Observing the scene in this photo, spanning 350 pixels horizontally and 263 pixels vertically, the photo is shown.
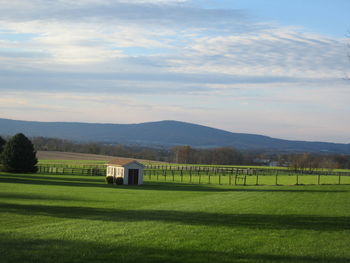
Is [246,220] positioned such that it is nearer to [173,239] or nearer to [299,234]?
[299,234]

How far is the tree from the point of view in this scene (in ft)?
211

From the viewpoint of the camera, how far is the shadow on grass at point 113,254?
1150 cm

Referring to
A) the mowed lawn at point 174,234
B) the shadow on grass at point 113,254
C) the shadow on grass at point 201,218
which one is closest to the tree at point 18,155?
the mowed lawn at point 174,234

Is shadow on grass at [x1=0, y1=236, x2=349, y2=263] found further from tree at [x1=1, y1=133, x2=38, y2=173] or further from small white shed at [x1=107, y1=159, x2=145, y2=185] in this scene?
tree at [x1=1, y1=133, x2=38, y2=173]

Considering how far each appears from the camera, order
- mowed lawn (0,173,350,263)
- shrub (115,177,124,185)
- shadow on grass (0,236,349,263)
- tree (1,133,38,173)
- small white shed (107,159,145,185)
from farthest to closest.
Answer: tree (1,133,38,173) → small white shed (107,159,145,185) → shrub (115,177,124,185) → mowed lawn (0,173,350,263) → shadow on grass (0,236,349,263)

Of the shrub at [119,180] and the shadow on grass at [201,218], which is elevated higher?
the shadow on grass at [201,218]

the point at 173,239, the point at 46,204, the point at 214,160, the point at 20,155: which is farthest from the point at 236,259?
the point at 214,160

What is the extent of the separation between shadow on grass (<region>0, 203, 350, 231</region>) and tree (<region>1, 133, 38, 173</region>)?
140 ft

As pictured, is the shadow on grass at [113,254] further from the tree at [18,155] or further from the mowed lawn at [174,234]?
the tree at [18,155]

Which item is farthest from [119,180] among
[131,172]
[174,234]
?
[174,234]

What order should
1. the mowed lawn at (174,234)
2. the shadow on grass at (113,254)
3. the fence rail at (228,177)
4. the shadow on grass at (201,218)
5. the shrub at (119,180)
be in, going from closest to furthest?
the shadow on grass at (113,254) → the mowed lawn at (174,234) → the shadow on grass at (201,218) → the shrub at (119,180) → the fence rail at (228,177)

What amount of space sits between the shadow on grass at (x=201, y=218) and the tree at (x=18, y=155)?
140ft

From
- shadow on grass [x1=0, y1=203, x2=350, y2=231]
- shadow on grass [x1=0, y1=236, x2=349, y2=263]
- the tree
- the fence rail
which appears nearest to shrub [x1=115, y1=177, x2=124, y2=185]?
the fence rail

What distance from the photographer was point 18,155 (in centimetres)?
6431
